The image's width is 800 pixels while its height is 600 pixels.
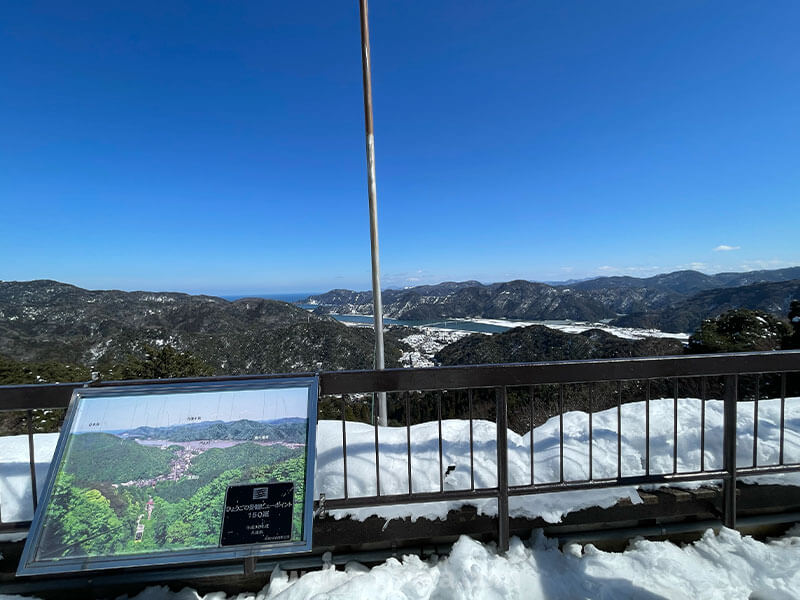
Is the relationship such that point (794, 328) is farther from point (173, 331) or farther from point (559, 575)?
point (173, 331)

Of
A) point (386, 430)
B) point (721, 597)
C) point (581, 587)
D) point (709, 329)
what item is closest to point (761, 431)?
point (721, 597)

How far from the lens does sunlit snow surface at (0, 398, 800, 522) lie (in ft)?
8.14

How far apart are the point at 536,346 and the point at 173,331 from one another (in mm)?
52477

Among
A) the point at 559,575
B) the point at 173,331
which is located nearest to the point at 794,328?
the point at 559,575

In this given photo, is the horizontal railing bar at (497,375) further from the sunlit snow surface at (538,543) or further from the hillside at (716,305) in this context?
the hillside at (716,305)

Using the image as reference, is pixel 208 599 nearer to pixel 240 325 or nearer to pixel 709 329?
pixel 709 329

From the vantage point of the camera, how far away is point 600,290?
61625mm

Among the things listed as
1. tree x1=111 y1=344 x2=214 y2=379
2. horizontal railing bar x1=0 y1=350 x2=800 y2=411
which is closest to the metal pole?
horizontal railing bar x1=0 y1=350 x2=800 y2=411

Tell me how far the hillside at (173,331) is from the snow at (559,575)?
1926 cm

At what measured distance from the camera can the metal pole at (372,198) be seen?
6434 mm

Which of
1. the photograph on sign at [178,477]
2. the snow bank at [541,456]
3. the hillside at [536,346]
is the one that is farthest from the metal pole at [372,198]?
the hillside at [536,346]

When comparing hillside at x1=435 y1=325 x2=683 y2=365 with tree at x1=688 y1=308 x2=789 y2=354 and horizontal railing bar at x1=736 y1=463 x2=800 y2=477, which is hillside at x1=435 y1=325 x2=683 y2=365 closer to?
tree at x1=688 y1=308 x2=789 y2=354

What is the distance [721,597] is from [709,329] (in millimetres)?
17399

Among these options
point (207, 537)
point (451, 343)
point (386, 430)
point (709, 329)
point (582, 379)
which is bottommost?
point (451, 343)
